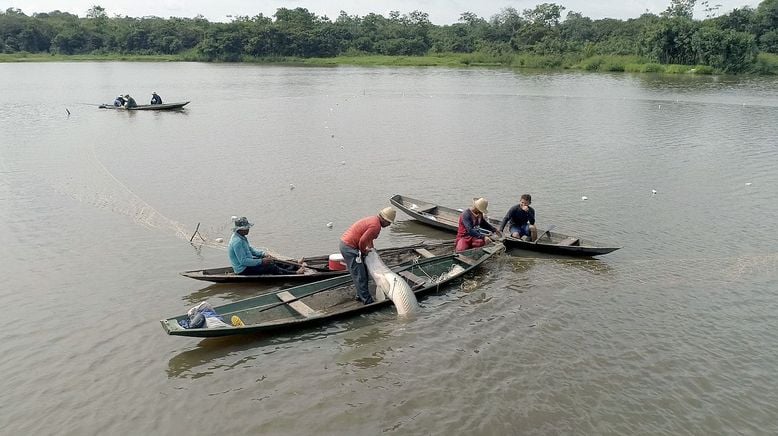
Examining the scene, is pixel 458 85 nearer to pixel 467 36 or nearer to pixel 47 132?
pixel 47 132

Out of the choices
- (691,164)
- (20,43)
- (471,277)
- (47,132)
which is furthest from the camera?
(20,43)

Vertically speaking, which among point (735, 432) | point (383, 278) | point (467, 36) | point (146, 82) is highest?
point (467, 36)

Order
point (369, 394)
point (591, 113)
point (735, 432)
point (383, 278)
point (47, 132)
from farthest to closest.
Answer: point (591, 113)
point (47, 132)
point (383, 278)
point (369, 394)
point (735, 432)

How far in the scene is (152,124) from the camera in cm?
3247

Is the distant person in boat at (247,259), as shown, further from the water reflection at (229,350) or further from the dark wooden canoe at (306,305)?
the water reflection at (229,350)

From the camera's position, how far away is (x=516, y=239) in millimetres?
14461

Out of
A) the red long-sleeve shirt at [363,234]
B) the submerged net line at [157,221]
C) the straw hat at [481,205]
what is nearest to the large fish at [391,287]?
the red long-sleeve shirt at [363,234]

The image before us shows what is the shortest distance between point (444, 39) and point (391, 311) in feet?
286

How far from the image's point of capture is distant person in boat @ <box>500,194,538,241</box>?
1464 cm

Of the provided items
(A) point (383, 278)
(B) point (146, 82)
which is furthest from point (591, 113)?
(B) point (146, 82)

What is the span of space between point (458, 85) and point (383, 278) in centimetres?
4445

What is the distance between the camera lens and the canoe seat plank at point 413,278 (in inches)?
480

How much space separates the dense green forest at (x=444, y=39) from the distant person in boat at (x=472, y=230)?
56596 millimetres

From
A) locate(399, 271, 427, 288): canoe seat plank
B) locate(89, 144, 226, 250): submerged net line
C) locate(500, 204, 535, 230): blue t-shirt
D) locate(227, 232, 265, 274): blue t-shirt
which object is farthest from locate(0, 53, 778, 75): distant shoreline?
locate(227, 232, 265, 274): blue t-shirt
